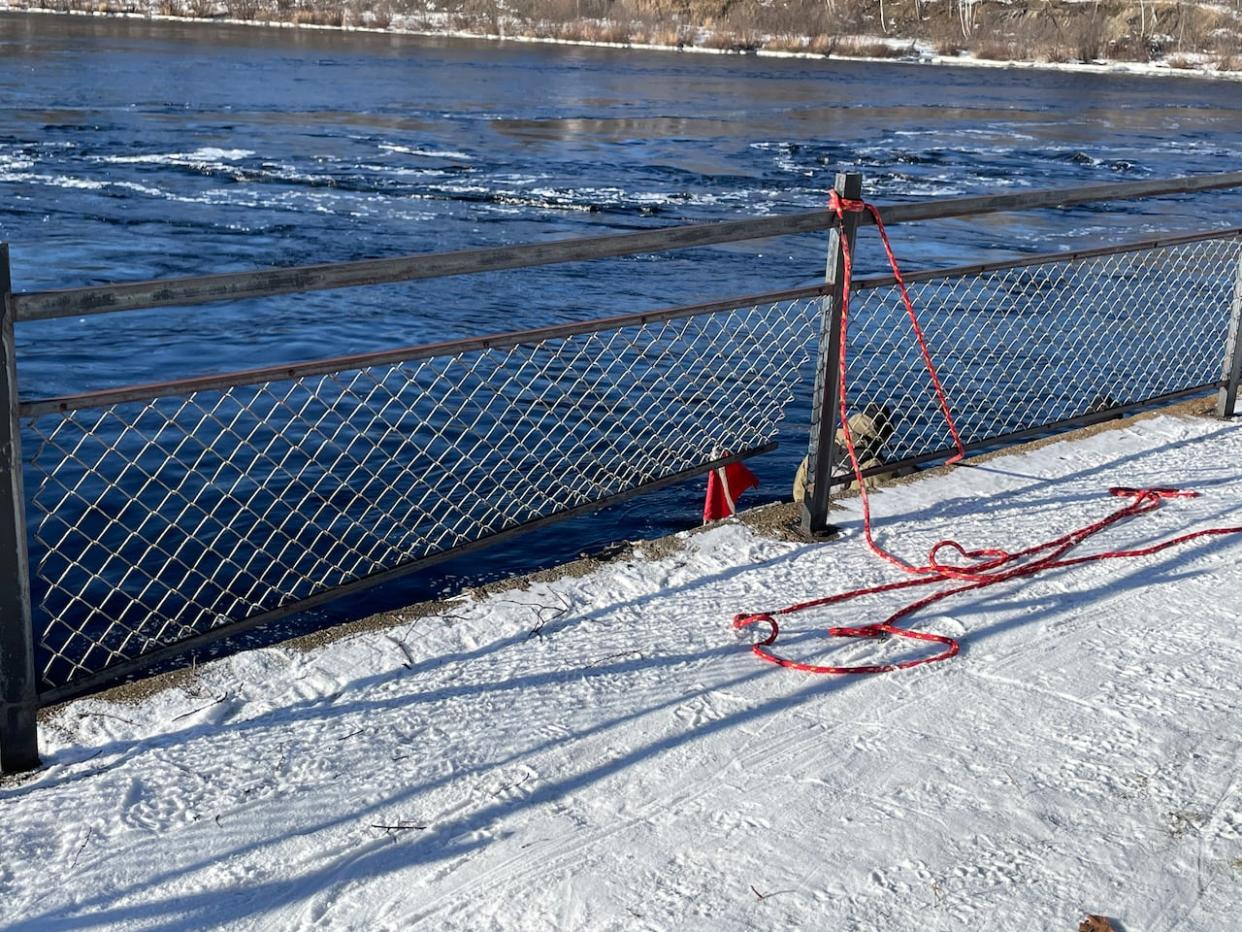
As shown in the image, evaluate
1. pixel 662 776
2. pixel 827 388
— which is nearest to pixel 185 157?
pixel 827 388

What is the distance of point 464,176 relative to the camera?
19.9 metres

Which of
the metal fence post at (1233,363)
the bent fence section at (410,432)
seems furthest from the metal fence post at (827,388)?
the metal fence post at (1233,363)

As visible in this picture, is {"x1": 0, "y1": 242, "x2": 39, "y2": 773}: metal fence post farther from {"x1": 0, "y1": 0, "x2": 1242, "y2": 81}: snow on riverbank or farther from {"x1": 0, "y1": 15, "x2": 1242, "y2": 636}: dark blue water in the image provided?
{"x1": 0, "y1": 0, "x2": 1242, "y2": 81}: snow on riverbank

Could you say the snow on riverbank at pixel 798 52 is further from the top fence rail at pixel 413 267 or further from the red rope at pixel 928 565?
the red rope at pixel 928 565

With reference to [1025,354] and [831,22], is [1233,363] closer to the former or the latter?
[1025,354]

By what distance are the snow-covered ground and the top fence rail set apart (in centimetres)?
103

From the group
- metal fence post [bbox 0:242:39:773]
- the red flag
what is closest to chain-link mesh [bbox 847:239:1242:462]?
the red flag

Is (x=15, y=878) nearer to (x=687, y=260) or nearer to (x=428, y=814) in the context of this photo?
(x=428, y=814)

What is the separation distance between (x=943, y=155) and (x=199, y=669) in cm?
2293

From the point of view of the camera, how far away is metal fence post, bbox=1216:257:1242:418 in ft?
20.7

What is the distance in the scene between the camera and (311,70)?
34781 millimetres

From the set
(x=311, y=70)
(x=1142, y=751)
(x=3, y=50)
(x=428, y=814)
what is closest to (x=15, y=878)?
(x=428, y=814)

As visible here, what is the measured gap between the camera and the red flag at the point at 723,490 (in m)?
5.99

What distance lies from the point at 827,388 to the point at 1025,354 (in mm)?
7438
